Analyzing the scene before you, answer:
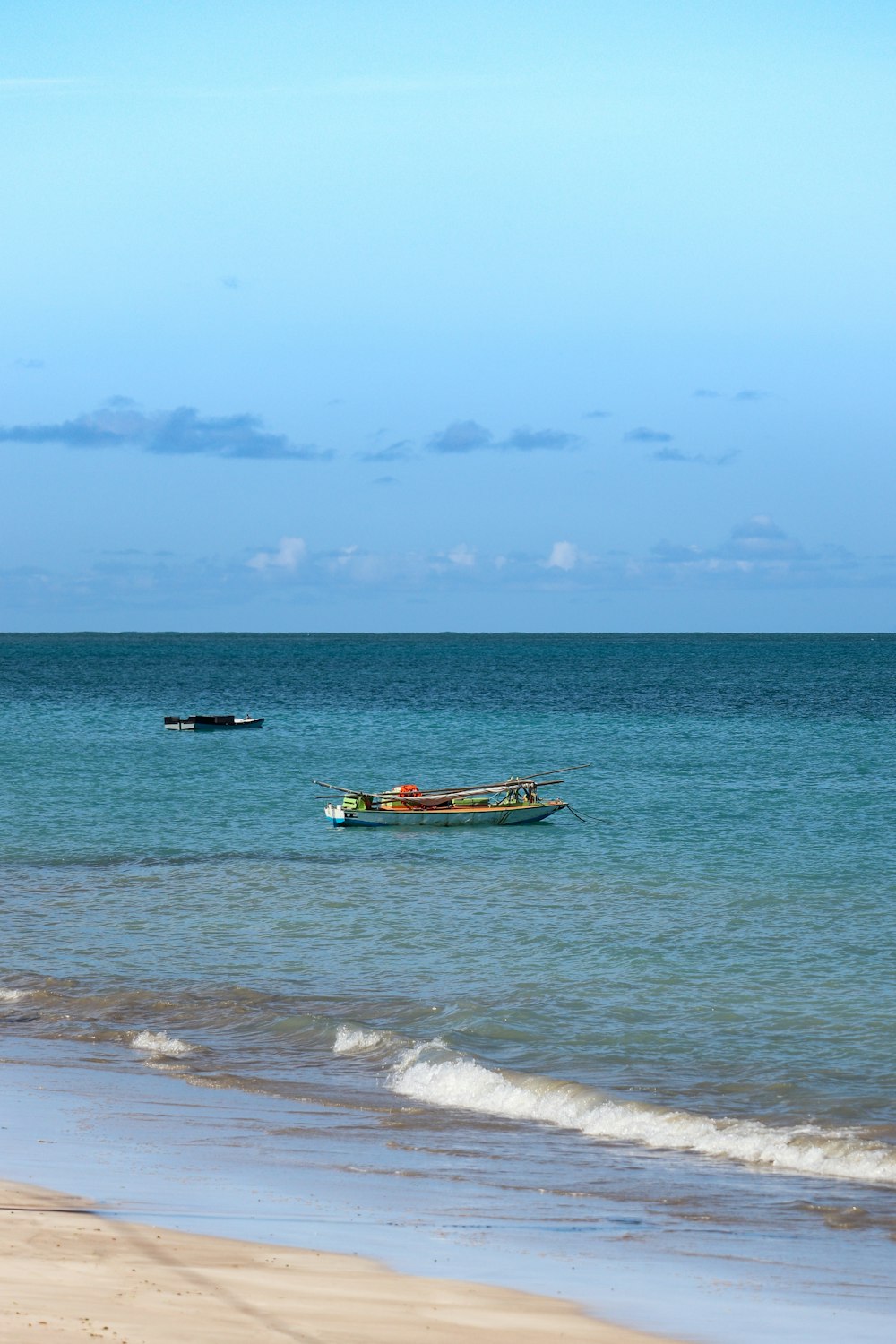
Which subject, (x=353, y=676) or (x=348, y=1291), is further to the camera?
(x=353, y=676)

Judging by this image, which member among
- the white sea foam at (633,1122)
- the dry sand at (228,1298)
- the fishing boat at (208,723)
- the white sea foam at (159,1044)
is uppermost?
the fishing boat at (208,723)

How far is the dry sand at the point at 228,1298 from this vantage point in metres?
9.18

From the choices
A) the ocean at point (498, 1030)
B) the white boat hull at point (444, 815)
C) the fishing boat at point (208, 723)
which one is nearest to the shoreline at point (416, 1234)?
the ocean at point (498, 1030)

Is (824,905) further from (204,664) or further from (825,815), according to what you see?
(204,664)

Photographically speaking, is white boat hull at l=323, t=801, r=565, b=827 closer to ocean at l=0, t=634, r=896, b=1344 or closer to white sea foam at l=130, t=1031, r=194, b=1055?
ocean at l=0, t=634, r=896, b=1344

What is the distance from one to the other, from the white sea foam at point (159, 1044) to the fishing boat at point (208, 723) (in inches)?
2133

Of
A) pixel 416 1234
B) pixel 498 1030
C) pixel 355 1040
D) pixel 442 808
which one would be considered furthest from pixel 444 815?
pixel 416 1234

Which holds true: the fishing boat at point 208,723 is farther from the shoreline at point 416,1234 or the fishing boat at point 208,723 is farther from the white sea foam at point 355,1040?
the shoreline at point 416,1234

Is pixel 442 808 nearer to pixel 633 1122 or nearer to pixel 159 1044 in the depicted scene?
pixel 159 1044

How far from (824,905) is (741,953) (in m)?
5.04

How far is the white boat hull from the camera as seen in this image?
40.8 m

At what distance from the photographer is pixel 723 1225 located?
11.9 metres

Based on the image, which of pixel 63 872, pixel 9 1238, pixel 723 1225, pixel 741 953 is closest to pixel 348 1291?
pixel 9 1238

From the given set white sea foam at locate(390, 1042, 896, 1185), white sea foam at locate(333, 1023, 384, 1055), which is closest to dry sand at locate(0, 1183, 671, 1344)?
white sea foam at locate(390, 1042, 896, 1185)
